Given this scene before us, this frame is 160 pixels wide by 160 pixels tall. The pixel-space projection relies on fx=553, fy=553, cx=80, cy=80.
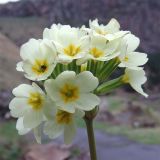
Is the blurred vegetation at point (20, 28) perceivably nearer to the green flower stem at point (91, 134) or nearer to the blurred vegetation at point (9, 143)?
the blurred vegetation at point (9, 143)

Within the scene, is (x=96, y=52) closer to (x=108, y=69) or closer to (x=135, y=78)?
(x=108, y=69)

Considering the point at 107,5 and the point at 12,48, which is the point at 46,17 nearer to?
the point at 107,5

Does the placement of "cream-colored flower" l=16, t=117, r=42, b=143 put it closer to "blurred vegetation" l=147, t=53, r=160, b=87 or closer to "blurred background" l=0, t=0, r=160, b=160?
A: "blurred background" l=0, t=0, r=160, b=160

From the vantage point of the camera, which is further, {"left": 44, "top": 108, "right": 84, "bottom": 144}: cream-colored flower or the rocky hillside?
the rocky hillside

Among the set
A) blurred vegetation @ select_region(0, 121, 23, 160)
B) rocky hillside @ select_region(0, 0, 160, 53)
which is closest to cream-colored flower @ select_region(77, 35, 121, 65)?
blurred vegetation @ select_region(0, 121, 23, 160)

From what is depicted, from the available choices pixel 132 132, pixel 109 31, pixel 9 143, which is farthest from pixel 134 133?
pixel 109 31
